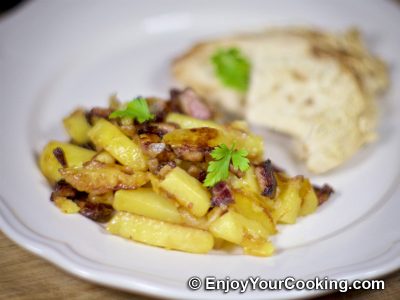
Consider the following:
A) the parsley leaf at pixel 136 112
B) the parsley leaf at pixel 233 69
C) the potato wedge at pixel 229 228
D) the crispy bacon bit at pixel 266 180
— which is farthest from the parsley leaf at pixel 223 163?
the parsley leaf at pixel 233 69

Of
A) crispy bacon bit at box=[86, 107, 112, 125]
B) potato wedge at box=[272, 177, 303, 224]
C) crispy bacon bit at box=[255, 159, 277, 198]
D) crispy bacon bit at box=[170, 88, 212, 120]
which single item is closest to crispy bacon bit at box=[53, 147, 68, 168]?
crispy bacon bit at box=[86, 107, 112, 125]

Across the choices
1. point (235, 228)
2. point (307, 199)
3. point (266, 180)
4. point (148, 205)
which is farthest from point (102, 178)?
point (307, 199)

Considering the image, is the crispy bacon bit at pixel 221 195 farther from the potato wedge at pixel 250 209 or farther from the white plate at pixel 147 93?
the white plate at pixel 147 93

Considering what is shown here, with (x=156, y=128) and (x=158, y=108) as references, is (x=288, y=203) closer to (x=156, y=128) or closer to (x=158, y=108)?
(x=156, y=128)

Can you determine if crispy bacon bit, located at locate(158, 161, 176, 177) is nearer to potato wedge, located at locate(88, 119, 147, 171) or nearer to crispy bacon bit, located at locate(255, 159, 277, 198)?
potato wedge, located at locate(88, 119, 147, 171)

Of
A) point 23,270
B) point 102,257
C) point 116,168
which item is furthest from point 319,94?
point 23,270

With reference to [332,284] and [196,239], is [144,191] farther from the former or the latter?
[332,284]
